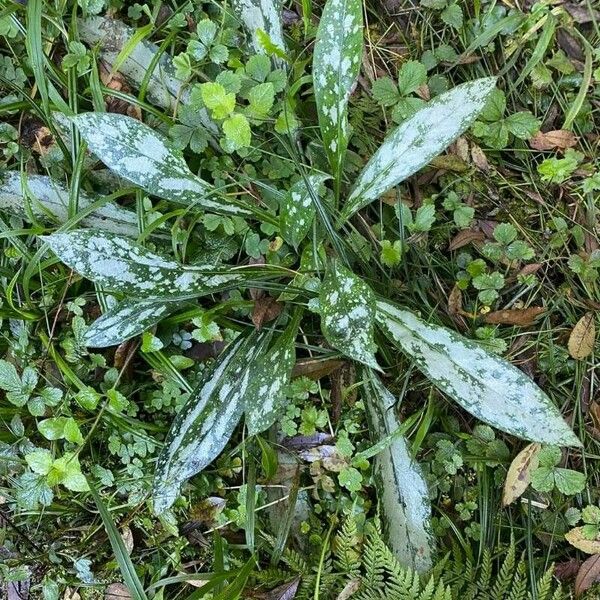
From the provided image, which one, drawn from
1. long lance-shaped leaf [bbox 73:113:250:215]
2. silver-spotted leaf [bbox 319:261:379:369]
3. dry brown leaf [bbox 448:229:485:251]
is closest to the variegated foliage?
silver-spotted leaf [bbox 319:261:379:369]

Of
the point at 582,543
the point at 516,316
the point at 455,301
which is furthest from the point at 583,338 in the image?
the point at 582,543

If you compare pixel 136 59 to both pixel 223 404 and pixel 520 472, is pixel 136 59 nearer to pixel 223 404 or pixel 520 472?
pixel 223 404

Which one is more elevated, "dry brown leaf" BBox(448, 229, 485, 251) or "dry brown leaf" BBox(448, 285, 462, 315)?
"dry brown leaf" BBox(448, 229, 485, 251)

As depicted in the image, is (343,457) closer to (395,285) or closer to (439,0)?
(395,285)

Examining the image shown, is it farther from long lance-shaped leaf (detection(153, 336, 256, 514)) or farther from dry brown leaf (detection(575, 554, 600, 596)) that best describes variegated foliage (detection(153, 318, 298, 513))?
dry brown leaf (detection(575, 554, 600, 596))

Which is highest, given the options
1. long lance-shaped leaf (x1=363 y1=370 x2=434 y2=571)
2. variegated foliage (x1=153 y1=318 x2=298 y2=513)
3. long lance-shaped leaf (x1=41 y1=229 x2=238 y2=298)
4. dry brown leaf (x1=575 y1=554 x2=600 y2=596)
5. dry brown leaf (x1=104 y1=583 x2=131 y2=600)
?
long lance-shaped leaf (x1=41 y1=229 x2=238 y2=298)

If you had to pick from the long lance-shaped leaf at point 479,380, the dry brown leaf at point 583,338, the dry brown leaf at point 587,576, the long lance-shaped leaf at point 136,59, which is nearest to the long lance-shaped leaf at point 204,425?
the long lance-shaped leaf at point 479,380

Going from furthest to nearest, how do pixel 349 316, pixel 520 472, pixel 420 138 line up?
1. pixel 520 472
2. pixel 420 138
3. pixel 349 316
